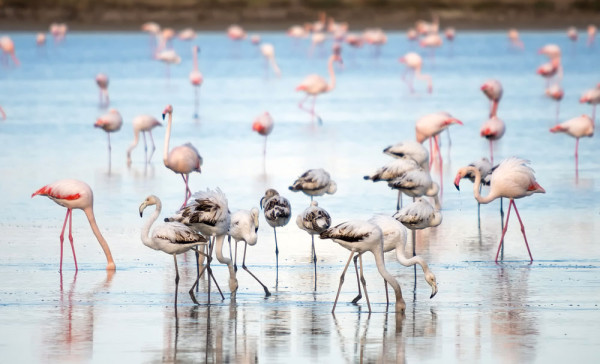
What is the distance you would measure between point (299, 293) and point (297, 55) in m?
31.7

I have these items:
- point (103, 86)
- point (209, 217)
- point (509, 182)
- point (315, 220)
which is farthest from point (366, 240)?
point (103, 86)

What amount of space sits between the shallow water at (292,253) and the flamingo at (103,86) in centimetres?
27

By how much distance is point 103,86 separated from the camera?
2117 centimetres

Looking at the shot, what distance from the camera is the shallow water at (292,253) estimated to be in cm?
641

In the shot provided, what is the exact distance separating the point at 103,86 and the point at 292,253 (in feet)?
42.5

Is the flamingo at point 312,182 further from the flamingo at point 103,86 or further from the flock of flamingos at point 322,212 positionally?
the flamingo at point 103,86

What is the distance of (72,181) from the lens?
28.3 ft

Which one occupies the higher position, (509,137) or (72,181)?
(509,137)

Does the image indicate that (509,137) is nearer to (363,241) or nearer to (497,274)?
(497,274)

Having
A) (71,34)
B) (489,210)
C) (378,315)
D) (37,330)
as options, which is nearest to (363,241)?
(378,315)

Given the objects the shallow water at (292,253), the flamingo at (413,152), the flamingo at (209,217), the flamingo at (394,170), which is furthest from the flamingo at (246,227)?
the flamingo at (413,152)

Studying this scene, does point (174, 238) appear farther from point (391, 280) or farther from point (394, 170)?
point (394, 170)

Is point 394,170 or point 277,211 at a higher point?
point 394,170

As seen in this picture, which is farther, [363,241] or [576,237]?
[576,237]
